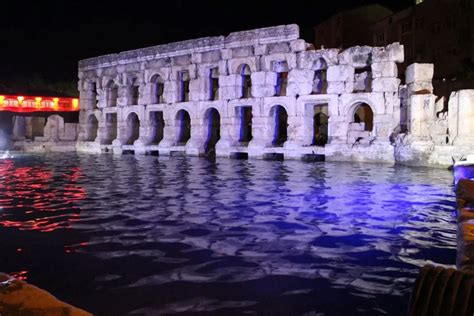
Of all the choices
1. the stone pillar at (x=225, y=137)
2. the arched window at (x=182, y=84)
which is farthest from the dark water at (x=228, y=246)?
the arched window at (x=182, y=84)

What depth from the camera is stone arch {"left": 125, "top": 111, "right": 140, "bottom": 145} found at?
1168 inches

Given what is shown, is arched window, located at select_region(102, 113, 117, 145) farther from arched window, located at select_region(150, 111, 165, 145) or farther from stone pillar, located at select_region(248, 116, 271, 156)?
stone pillar, located at select_region(248, 116, 271, 156)

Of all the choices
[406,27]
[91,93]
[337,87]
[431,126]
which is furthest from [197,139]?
[406,27]

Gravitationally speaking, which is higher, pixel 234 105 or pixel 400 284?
pixel 234 105

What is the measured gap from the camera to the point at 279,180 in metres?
12.5

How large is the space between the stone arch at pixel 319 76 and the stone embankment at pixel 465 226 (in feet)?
51.1

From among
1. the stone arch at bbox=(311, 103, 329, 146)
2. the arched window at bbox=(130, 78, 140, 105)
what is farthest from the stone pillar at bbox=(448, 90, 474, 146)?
the arched window at bbox=(130, 78, 140, 105)

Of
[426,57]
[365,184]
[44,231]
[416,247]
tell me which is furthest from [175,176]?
[426,57]

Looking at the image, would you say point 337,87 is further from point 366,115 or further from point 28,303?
point 28,303

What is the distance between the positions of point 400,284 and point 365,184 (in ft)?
25.1

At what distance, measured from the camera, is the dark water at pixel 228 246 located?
386cm

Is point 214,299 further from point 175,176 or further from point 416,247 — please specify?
point 175,176

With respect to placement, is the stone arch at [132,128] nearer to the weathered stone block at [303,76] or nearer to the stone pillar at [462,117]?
the weathered stone block at [303,76]

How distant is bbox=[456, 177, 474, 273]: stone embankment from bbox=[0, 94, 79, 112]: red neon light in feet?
129
